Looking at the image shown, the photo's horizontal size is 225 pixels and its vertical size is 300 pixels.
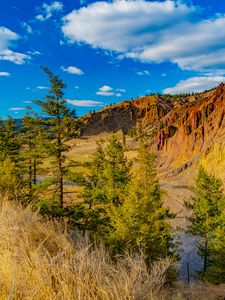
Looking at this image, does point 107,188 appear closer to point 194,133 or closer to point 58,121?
point 58,121

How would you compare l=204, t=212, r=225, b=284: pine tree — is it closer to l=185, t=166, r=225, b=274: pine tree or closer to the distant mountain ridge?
l=185, t=166, r=225, b=274: pine tree

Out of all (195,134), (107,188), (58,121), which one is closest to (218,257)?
(107,188)

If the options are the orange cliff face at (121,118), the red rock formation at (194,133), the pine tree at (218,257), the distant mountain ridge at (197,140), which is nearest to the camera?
the pine tree at (218,257)

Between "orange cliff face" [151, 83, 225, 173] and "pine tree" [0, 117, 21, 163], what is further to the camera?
"orange cliff face" [151, 83, 225, 173]

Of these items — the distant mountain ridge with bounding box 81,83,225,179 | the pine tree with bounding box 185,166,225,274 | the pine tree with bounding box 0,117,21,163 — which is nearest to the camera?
the pine tree with bounding box 185,166,225,274

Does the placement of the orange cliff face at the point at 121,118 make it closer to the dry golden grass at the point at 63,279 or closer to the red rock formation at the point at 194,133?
the red rock formation at the point at 194,133

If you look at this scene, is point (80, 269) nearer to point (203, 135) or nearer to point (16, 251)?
point (16, 251)

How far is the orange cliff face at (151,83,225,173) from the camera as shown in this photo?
62.9 m

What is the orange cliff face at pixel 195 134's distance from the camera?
62938mm

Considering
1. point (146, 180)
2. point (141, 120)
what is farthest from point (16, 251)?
point (141, 120)

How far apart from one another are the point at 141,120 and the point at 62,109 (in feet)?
567

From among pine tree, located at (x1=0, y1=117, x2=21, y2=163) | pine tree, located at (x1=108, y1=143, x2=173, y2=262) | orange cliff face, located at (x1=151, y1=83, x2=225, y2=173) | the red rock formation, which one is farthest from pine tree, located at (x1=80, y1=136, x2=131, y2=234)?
the red rock formation

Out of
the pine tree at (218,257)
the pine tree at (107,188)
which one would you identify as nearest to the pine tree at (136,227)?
the pine tree at (107,188)

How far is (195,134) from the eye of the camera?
6781 cm
